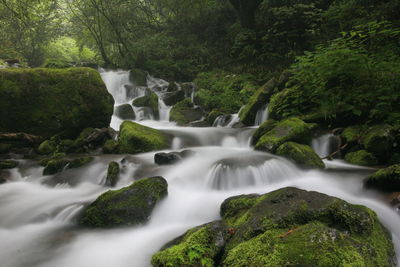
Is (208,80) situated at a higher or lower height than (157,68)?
lower

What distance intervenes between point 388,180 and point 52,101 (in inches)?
337

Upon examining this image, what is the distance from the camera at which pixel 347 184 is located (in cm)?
468

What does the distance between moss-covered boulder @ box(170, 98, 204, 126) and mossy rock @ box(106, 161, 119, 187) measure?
19.3ft

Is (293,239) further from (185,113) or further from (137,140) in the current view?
(185,113)

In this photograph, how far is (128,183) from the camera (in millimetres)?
5441

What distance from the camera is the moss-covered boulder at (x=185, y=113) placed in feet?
38.0

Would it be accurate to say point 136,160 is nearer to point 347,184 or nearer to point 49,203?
point 49,203

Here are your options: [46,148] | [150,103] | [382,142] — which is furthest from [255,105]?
[46,148]

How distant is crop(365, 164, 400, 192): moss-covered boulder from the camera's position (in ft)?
12.6

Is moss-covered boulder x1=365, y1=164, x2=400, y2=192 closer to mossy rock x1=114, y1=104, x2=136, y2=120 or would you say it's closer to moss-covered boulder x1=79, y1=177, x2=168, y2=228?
moss-covered boulder x1=79, y1=177, x2=168, y2=228

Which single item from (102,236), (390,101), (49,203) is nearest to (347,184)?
(390,101)

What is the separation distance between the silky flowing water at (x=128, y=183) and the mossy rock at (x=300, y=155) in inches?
6.3

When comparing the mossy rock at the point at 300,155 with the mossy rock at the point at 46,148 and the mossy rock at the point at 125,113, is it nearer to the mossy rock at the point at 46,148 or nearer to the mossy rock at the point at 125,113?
the mossy rock at the point at 46,148

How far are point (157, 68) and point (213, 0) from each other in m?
6.23
